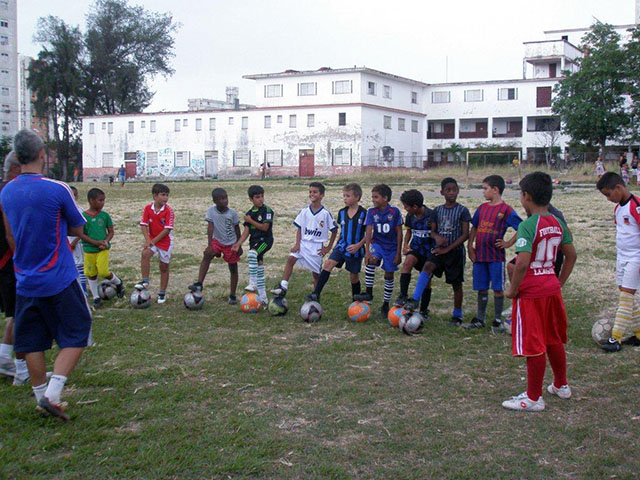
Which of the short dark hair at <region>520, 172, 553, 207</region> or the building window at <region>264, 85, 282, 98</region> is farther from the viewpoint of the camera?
the building window at <region>264, 85, 282, 98</region>

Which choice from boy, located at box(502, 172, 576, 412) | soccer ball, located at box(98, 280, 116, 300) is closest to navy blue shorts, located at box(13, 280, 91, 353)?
boy, located at box(502, 172, 576, 412)

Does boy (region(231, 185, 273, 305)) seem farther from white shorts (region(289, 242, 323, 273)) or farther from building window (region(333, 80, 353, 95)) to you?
building window (region(333, 80, 353, 95))

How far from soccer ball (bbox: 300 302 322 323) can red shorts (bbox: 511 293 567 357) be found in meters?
3.52

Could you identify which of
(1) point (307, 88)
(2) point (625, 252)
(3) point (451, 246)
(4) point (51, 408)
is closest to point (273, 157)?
(1) point (307, 88)

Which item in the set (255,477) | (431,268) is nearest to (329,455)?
(255,477)

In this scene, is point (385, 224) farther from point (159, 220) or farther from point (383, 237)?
point (159, 220)

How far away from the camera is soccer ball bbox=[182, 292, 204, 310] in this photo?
9156 mm

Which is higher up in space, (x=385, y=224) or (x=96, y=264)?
(x=385, y=224)

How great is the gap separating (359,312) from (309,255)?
1.22 metres

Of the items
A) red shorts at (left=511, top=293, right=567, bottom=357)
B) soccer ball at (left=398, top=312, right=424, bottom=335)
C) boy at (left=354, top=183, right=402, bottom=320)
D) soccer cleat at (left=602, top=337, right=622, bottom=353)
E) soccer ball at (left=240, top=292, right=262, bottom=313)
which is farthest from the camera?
soccer ball at (left=240, top=292, right=262, bottom=313)

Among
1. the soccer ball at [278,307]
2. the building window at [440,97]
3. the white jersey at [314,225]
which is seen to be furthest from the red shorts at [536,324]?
the building window at [440,97]

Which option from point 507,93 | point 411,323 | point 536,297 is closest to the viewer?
point 536,297

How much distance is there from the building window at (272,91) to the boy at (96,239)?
60.4m

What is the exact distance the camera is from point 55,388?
5.08 m
